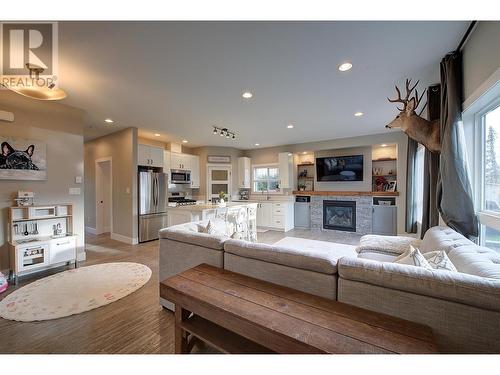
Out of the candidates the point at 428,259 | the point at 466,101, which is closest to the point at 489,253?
the point at 428,259

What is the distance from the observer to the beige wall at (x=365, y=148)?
16.3 feet

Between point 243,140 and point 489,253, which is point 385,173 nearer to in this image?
point 243,140

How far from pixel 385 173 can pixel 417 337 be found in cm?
568

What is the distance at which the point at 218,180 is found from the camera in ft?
22.6

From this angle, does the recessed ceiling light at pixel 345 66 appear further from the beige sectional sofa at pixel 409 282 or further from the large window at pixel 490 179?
the beige sectional sofa at pixel 409 282

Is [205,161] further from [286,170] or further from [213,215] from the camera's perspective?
[213,215]

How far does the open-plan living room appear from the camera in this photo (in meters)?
1.08

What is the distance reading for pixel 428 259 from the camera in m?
1.41

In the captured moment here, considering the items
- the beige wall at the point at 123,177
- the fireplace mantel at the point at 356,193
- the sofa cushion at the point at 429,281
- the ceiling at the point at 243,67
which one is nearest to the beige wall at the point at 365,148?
the fireplace mantel at the point at 356,193

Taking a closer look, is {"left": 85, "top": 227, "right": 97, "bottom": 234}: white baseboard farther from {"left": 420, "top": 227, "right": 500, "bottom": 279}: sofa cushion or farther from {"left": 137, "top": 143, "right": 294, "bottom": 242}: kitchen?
{"left": 420, "top": 227, "right": 500, "bottom": 279}: sofa cushion

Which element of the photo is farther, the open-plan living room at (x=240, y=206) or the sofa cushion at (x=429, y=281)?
the open-plan living room at (x=240, y=206)

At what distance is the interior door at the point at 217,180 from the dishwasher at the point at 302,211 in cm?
231

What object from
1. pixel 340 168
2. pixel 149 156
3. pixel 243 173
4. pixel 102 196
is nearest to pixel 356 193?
pixel 340 168

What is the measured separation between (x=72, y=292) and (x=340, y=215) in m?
5.82
